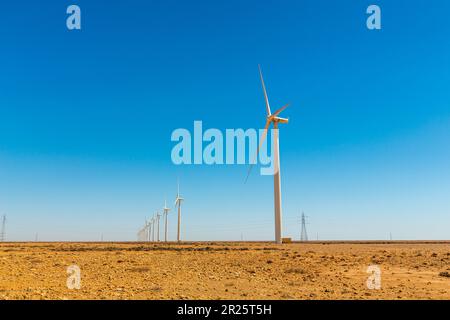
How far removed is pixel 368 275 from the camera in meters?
26.1

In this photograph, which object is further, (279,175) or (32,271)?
(279,175)

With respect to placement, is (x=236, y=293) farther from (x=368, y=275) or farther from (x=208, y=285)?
(x=368, y=275)

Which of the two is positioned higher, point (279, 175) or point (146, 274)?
point (279, 175)

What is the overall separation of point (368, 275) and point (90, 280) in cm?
1778

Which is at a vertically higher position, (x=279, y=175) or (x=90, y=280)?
(x=279, y=175)

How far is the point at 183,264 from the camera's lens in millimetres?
31781

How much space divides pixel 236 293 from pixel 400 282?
10.5 metres
